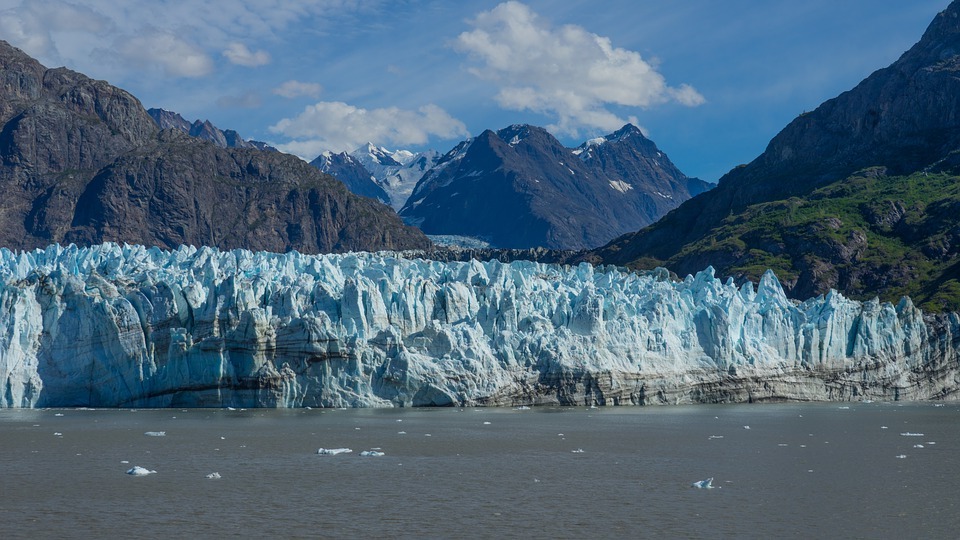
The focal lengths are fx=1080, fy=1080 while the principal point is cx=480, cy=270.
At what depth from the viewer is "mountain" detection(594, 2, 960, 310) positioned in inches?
4417

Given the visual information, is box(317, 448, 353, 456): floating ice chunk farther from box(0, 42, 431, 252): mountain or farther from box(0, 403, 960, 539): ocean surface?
box(0, 42, 431, 252): mountain

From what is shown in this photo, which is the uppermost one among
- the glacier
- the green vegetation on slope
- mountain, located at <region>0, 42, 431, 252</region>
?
mountain, located at <region>0, 42, 431, 252</region>

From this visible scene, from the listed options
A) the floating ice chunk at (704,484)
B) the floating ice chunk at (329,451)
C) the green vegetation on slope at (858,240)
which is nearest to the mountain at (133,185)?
the green vegetation on slope at (858,240)

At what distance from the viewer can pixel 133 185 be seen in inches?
6801

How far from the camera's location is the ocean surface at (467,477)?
24.5 m

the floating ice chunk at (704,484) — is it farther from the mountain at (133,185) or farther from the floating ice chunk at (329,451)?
the mountain at (133,185)

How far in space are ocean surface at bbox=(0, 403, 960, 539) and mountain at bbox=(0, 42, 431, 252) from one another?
126 m

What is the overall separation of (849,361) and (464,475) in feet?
128

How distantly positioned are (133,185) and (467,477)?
15278 centimetres

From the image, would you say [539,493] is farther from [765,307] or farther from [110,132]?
[110,132]

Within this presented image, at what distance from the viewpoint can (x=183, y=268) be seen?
6419 centimetres

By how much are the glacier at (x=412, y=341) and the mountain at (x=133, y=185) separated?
108 meters

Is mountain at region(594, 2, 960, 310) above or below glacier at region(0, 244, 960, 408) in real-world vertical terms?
above

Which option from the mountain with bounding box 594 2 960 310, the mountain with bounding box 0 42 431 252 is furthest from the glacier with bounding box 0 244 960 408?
the mountain with bounding box 0 42 431 252
